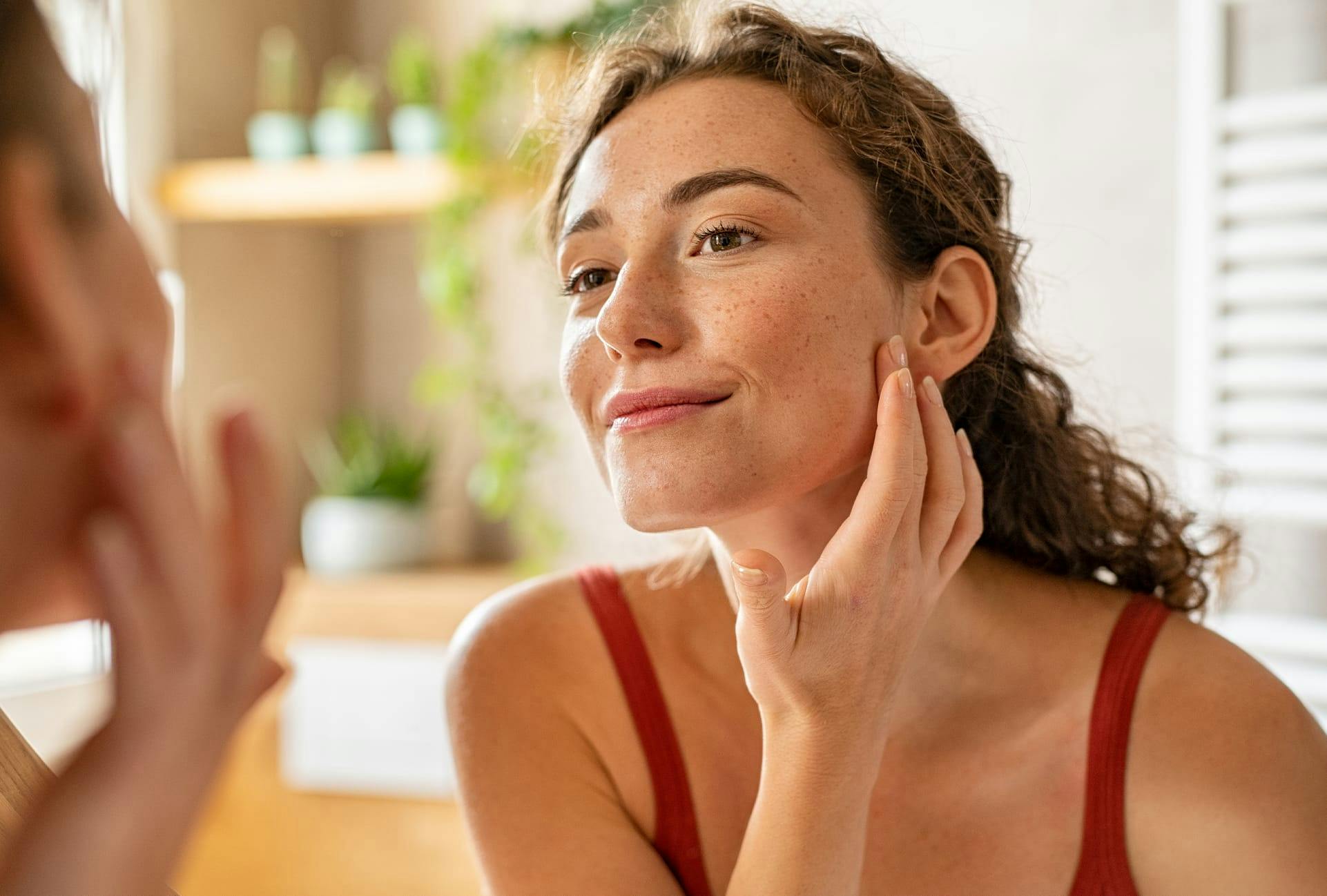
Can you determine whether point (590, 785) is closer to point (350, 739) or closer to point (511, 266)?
point (350, 739)

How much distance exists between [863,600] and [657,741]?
11.5 inches

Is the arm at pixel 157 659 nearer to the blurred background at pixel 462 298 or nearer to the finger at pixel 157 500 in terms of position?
the finger at pixel 157 500

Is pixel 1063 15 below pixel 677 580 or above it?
above

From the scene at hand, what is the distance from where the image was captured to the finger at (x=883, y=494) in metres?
0.89

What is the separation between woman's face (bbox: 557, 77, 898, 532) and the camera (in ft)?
3.06

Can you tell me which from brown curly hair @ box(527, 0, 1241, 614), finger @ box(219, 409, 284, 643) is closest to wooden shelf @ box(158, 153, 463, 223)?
brown curly hair @ box(527, 0, 1241, 614)

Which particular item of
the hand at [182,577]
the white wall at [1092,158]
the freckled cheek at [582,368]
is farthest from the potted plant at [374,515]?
the hand at [182,577]

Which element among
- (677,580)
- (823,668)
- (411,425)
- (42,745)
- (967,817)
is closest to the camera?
(823,668)

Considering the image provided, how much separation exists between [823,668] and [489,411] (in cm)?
204

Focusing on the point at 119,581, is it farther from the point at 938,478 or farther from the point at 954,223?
the point at 954,223

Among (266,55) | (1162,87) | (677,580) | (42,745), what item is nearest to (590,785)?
(677,580)

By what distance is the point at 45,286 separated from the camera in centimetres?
29

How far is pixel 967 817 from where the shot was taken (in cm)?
104

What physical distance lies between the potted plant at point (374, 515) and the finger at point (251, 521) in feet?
8.56
